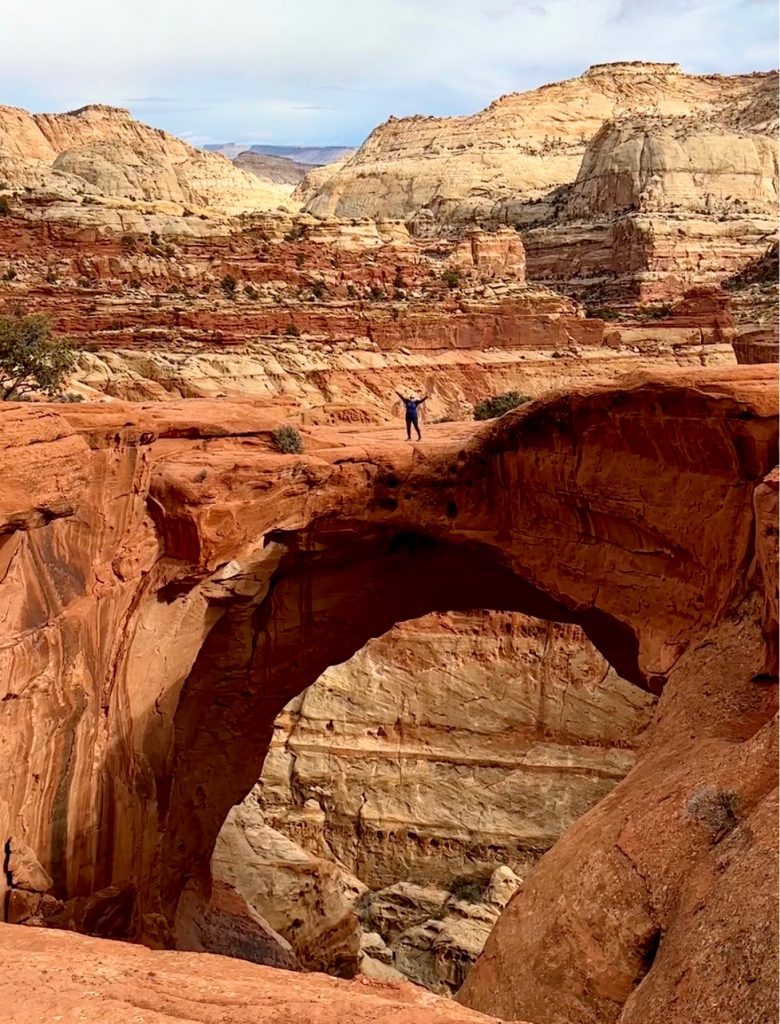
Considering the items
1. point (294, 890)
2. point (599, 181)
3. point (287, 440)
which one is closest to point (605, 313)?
point (599, 181)

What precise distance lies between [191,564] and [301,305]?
3117 centimetres

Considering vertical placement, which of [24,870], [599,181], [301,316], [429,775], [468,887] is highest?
[599,181]

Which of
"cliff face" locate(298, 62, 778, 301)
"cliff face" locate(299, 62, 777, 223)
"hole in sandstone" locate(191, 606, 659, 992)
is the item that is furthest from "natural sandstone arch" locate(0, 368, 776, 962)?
"cliff face" locate(299, 62, 777, 223)

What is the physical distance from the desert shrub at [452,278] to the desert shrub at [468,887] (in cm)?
3321

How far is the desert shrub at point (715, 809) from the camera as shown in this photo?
6824 mm

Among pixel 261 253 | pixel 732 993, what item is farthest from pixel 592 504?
pixel 261 253

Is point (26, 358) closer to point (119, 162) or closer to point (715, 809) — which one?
point (715, 809)

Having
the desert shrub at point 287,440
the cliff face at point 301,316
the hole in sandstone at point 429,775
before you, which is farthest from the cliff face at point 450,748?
the cliff face at point 301,316

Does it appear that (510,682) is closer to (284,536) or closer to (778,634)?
(284,536)

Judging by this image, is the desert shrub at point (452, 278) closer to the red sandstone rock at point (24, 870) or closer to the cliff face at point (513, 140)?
the cliff face at point (513, 140)

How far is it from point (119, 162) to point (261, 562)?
7754 centimetres

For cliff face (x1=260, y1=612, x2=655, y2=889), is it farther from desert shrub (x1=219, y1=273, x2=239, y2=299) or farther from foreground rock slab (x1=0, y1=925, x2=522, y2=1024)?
desert shrub (x1=219, y1=273, x2=239, y2=299)

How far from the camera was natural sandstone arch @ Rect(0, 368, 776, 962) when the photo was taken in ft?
36.2

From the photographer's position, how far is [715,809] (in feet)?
22.9
